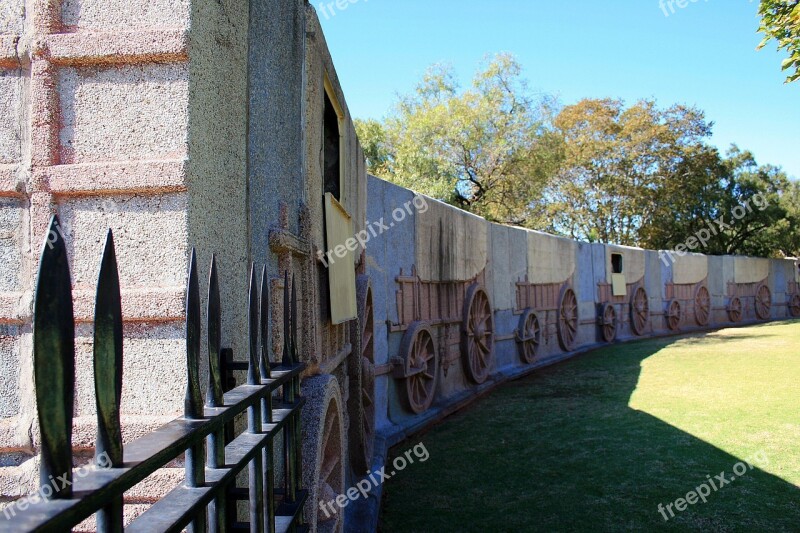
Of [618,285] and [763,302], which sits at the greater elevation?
[618,285]

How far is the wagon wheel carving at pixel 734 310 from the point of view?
23438 millimetres

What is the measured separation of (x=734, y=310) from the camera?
23500 mm

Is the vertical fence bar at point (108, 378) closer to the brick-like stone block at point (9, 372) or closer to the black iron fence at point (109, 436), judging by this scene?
the black iron fence at point (109, 436)

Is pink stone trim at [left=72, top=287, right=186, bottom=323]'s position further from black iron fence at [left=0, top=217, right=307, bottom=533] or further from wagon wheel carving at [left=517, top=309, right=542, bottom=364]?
wagon wheel carving at [left=517, top=309, right=542, bottom=364]

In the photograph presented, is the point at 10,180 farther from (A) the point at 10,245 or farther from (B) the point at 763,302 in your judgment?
(B) the point at 763,302

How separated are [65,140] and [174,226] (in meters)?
0.45

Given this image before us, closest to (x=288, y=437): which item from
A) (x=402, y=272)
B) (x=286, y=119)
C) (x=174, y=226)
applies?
(x=174, y=226)

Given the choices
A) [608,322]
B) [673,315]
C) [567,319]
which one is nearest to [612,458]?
[567,319]

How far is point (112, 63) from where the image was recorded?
2078 millimetres

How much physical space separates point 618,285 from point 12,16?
16723 millimetres

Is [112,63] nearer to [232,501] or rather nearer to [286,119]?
[286,119]

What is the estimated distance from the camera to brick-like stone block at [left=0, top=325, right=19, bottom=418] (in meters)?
2.07

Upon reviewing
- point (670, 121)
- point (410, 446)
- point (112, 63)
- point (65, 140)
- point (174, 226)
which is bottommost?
point (410, 446)

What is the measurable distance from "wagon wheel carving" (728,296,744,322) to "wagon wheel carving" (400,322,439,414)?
61.8ft
